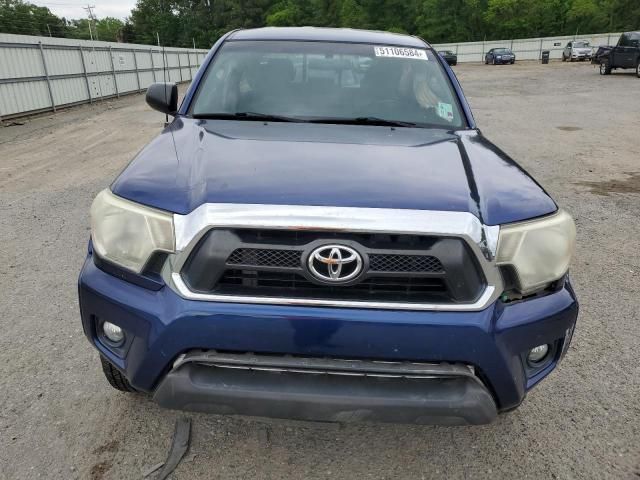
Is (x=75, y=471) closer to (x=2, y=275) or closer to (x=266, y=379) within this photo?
(x=266, y=379)

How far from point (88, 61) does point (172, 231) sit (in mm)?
18948

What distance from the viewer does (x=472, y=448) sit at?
7.75 ft

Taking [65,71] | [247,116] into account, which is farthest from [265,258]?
[65,71]

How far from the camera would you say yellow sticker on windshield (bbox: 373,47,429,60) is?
3.42 m

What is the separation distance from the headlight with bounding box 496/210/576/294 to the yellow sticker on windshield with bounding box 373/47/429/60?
1823mm

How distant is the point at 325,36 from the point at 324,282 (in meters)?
2.34

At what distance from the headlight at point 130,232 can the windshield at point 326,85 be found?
3.95 ft

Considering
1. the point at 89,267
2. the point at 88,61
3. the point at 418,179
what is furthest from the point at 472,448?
the point at 88,61

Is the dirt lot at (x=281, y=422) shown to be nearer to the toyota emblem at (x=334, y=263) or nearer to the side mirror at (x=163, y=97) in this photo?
the toyota emblem at (x=334, y=263)

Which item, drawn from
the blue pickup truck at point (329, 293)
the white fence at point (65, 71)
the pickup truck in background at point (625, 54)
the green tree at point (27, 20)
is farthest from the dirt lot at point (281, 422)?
the green tree at point (27, 20)

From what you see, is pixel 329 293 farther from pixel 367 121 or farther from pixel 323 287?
pixel 367 121

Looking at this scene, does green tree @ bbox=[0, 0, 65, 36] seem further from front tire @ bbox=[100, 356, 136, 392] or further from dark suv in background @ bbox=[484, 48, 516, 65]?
front tire @ bbox=[100, 356, 136, 392]

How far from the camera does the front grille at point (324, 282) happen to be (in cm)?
183

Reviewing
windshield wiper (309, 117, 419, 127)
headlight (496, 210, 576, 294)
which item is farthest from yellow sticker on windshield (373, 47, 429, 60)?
headlight (496, 210, 576, 294)
